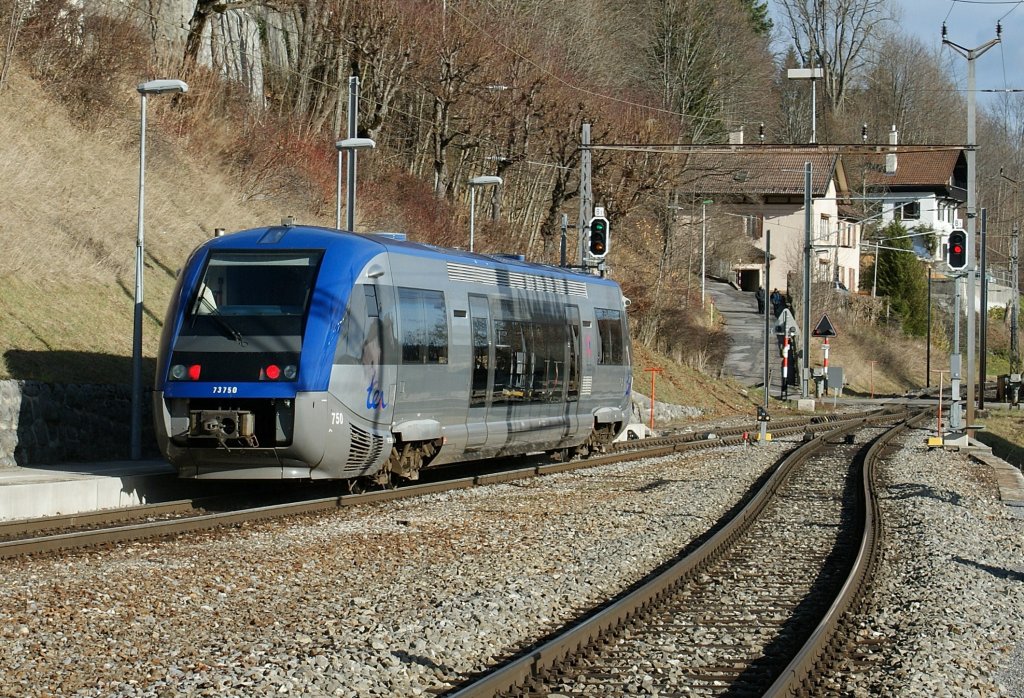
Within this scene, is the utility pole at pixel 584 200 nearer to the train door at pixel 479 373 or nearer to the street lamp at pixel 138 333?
the train door at pixel 479 373

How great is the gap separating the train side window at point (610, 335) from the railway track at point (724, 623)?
7.58 metres

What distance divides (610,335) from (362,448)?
9.25 meters

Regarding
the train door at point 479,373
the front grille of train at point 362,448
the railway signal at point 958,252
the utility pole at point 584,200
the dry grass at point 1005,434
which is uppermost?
the utility pole at point 584,200

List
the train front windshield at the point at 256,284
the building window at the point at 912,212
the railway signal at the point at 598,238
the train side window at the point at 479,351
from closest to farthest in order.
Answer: the train front windshield at the point at 256,284, the train side window at the point at 479,351, the railway signal at the point at 598,238, the building window at the point at 912,212

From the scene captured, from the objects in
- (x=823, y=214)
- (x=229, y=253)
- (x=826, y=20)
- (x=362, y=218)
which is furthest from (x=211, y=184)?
(x=826, y=20)

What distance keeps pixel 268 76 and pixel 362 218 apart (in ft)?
32.8

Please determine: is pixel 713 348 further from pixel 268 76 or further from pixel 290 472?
pixel 290 472

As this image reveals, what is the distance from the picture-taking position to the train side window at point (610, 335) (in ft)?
76.5

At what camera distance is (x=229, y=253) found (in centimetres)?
1548

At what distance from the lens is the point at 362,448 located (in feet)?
50.5

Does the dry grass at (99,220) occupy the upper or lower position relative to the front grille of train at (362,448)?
upper

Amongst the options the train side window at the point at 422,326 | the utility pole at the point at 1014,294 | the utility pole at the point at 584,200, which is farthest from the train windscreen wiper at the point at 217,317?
the utility pole at the point at 1014,294

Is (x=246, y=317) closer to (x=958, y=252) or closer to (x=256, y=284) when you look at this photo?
(x=256, y=284)

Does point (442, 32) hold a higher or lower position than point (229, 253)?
higher
